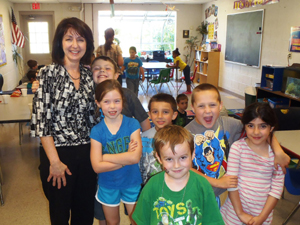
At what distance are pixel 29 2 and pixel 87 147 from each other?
9.72m

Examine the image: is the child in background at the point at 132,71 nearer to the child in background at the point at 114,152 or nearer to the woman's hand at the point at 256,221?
the child in background at the point at 114,152

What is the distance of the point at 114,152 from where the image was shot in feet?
5.17

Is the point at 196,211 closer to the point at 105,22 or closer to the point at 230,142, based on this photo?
the point at 230,142

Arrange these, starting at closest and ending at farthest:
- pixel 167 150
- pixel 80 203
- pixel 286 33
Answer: pixel 167 150 < pixel 80 203 < pixel 286 33

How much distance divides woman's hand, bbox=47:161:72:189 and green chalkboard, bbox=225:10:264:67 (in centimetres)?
623

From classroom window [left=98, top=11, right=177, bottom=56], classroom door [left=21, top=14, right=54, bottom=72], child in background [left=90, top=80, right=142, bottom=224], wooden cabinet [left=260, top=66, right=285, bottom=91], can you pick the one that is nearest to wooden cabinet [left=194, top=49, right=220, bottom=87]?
classroom window [left=98, top=11, right=177, bottom=56]

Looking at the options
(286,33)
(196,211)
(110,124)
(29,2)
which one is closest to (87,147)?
(110,124)

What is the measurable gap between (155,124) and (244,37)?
21.1 ft

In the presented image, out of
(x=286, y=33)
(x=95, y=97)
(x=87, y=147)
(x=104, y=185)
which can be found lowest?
(x=104, y=185)

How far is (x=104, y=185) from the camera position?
1.62 m

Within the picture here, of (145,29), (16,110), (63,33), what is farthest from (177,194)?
Result: (145,29)

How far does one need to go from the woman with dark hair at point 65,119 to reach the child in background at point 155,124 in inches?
12.5

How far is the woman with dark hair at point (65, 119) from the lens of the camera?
1500 millimetres

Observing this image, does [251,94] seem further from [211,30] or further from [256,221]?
[256,221]
